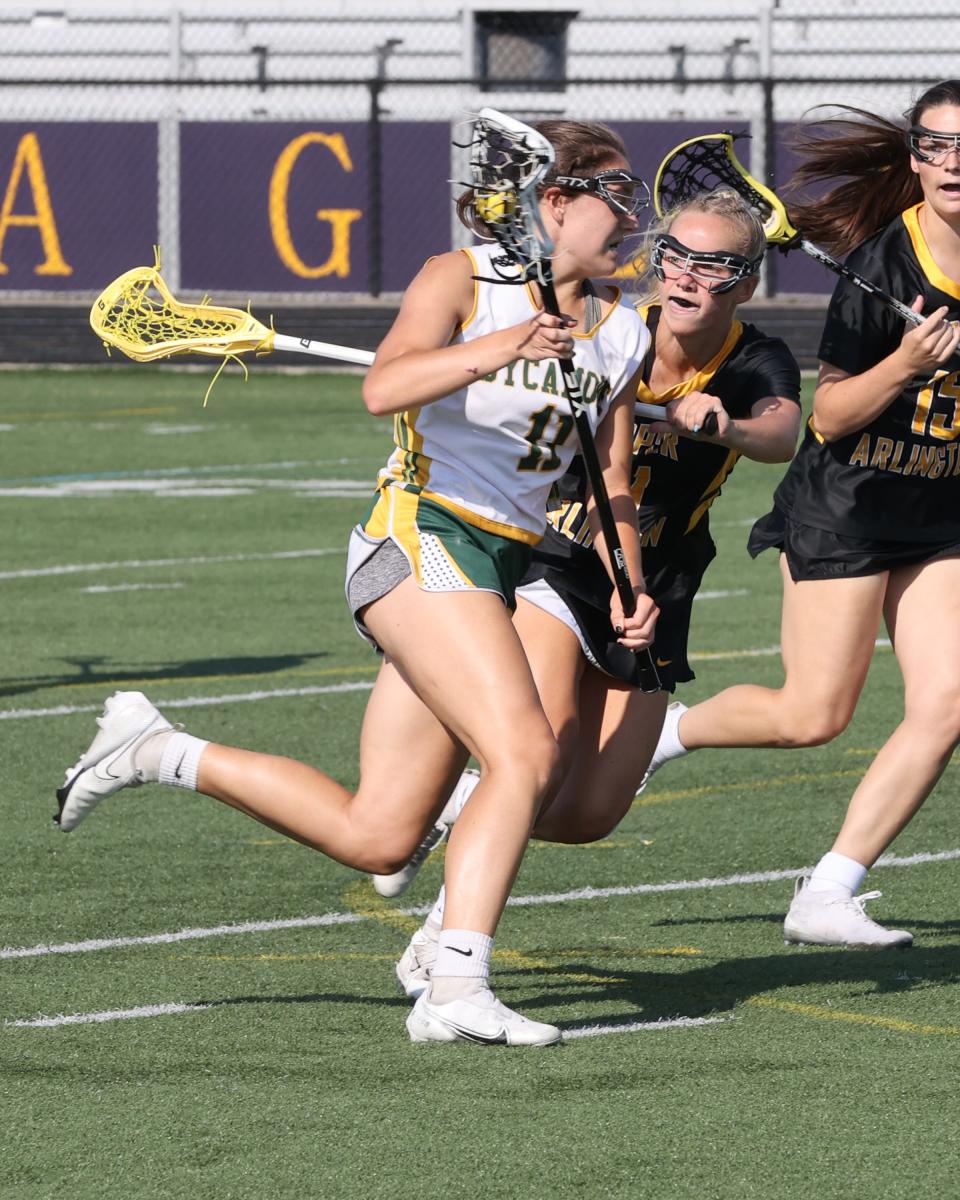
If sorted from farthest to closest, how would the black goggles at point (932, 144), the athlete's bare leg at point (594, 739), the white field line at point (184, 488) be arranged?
→ the white field line at point (184, 488), the black goggles at point (932, 144), the athlete's bare leg at point (594, 739)

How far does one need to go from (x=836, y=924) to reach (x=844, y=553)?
93 cm

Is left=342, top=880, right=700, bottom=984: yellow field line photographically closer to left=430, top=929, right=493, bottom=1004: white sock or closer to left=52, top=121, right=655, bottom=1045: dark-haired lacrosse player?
left=52, top=121, right=655, bottom=1045: dark-haired lacrosse player

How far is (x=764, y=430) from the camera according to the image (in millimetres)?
5582

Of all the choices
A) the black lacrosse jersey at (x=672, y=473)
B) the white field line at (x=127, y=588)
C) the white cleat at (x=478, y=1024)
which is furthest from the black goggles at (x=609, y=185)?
the white field line at (x=127, y=588)

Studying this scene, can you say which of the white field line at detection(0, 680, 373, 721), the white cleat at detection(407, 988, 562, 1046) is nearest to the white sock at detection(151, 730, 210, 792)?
the white cleat at detection(407, 988, 562, 1046)

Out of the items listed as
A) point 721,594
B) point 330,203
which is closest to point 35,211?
point 330,203

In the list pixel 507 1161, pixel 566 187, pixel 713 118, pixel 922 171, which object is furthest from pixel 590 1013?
pixel 713 118

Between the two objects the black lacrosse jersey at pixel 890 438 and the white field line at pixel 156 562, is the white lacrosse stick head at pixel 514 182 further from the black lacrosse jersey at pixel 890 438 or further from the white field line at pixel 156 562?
the white field line at pixel 156 562

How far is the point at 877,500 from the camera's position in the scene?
600 centimetres

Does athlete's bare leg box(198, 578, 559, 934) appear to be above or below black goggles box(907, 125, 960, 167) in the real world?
below

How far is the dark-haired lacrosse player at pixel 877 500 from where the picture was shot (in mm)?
5727

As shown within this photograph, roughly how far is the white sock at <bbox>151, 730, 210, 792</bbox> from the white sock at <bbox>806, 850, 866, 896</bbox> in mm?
1563

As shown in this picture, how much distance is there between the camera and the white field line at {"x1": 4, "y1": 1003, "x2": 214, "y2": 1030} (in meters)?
5.10

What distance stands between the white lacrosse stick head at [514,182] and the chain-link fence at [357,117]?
59.2 feet
